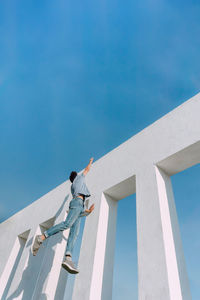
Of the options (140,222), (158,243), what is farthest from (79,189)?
(158,243)

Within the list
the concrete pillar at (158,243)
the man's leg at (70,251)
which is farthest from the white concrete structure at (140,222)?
the man's leg at (70,251)

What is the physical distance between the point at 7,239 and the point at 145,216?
5421 mm

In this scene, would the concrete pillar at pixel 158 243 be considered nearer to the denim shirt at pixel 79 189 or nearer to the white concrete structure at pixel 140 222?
the white concrete structure at pixel 140 222

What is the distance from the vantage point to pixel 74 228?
3141mm

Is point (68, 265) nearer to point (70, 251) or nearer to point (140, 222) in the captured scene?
point (70, 251)

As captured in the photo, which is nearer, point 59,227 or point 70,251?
point 70,251

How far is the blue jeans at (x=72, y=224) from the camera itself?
297 centimetres

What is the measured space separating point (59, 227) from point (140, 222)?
4.06 feet

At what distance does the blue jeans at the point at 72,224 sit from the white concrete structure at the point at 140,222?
75cm

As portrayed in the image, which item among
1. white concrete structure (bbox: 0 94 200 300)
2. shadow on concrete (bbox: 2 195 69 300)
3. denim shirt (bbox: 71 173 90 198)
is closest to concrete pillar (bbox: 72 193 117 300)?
white concrete structure (bbox: 0 94 200 300)

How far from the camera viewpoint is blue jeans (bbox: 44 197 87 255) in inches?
117

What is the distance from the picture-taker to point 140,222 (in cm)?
327

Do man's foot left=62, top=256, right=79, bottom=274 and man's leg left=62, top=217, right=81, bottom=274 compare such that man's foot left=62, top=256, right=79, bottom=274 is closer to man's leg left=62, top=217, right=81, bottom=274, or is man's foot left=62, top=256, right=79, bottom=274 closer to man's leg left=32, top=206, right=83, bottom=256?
man's leg left=62, top=217, right=81, bottom=274

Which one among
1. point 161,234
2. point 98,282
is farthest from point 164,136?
point 98,282
